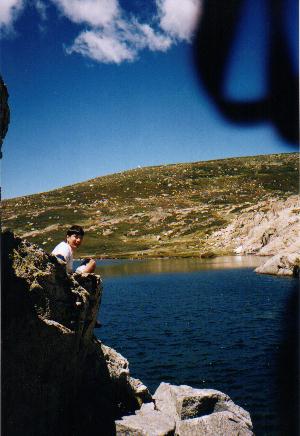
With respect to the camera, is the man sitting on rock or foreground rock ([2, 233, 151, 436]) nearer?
foreground rock ([2, 233, 151, 436])

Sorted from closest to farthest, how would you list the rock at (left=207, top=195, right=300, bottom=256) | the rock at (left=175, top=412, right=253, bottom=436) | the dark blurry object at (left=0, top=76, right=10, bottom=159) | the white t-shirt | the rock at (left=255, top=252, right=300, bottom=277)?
the dark blurry object at (left=0, top=76, right=10, bottom=159) → the white t-shirt → the rock at (left=175, top=412, right=253, bottom=436) → the rock at (left=255, top=252, right=300, bottom=277) → the rock at (left=207, top=195, right=300, bottom=256)

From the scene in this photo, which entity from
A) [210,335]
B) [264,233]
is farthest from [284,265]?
[264,233]

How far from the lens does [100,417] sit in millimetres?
13578

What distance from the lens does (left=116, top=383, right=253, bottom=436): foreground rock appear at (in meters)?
13.4

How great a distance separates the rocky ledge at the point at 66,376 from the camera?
10.8 meters

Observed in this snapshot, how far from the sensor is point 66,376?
1257 centimetres

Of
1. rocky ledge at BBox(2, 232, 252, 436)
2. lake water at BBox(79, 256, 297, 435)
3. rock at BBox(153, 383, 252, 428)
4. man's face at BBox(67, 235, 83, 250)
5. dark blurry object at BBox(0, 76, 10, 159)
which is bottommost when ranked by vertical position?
lake water at BBox(79, 256, 297, 435)

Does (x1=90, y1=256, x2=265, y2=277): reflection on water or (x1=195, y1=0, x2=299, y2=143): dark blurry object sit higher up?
(x1=195, y1=0, x2=299, y2=143): dark blurry object

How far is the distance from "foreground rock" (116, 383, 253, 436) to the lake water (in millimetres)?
2718

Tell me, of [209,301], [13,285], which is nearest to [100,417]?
[13,285]

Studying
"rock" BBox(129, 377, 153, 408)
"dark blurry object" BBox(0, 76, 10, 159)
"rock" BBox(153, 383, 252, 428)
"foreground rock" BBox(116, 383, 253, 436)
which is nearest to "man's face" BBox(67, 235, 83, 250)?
"dark blurry object" BBox(0, 76, 10, 159)

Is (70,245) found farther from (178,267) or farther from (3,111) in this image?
(178,267)

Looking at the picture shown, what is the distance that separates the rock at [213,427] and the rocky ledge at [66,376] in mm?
34

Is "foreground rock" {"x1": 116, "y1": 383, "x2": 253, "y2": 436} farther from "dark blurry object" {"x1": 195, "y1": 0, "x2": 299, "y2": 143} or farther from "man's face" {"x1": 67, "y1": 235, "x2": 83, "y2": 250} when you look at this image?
"dark blurry object" {"x1": 195, "y1": 0, "x2": 299, "y2": 143}
